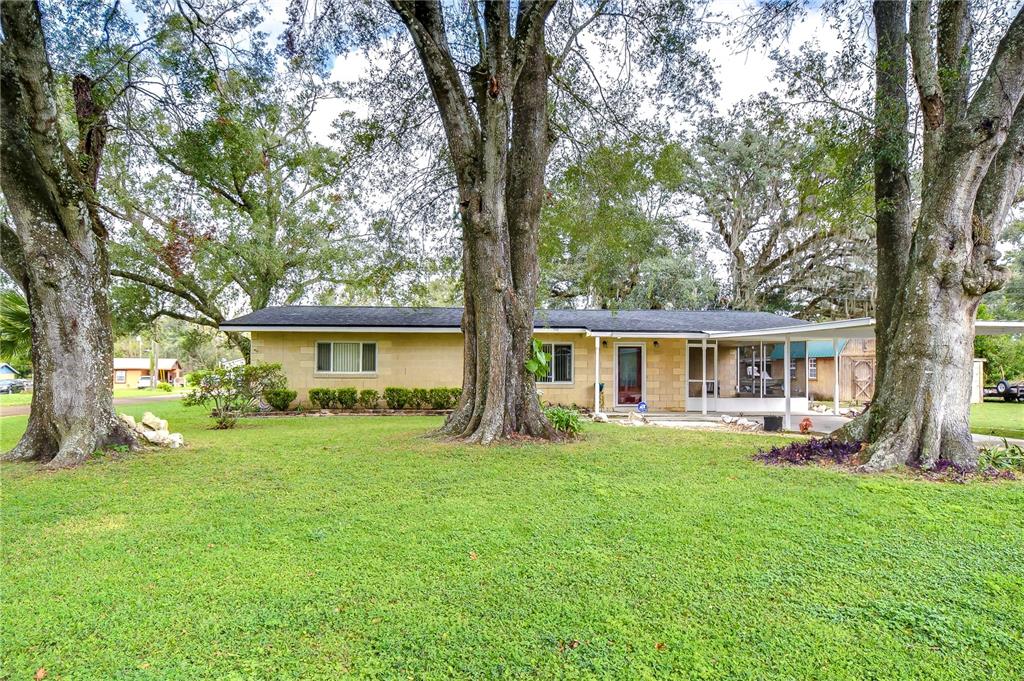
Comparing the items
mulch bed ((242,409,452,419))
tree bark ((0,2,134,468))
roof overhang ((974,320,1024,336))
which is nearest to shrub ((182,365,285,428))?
mulch bed ((242,409,452,419))

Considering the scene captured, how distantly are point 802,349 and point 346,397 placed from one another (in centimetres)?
1442

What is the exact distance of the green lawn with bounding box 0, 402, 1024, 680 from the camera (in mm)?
2600

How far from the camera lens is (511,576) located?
3.46 m

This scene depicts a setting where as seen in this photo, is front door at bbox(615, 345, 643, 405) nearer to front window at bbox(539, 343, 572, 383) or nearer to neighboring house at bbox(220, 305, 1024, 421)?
neighboring house at bbox(220, 305, 1024, 421)

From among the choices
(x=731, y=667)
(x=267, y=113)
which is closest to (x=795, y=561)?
(x=731, y=667)

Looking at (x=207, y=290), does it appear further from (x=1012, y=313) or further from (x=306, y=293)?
(x=1012, y=313)

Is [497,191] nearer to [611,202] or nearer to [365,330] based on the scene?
[611,202]

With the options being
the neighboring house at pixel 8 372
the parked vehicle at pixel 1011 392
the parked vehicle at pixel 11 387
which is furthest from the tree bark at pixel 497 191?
the neighboring house at pixel 8 372

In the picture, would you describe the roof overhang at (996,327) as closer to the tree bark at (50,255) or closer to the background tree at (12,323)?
the tree bark at (50,255)

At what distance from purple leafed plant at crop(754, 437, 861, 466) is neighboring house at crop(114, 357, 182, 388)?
46524mm

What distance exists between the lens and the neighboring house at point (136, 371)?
4075 centimetres

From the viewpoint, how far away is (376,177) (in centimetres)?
1254

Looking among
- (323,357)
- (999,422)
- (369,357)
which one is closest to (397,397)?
(369,357)

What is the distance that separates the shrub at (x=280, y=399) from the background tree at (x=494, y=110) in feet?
24.5
